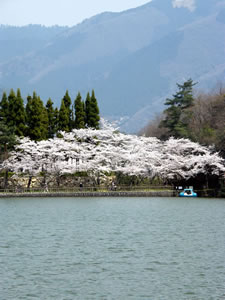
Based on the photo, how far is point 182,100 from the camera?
71.1m

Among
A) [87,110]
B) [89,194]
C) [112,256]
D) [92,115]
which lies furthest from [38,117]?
[112,256]

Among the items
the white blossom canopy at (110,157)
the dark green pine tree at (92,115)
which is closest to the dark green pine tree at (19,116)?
the white blossom canopy at (110,157)

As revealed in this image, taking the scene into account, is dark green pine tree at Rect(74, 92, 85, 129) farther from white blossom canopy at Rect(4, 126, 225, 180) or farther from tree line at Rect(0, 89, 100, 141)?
white blossom canopy at Rect(4, 126, 225, 180)

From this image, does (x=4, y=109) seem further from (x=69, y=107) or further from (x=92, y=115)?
(x=92, y=115)

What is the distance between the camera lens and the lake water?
14.3 m

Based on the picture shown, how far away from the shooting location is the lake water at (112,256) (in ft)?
46.8

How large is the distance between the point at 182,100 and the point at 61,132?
18.7 meters

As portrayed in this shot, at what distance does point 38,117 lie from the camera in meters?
58.8

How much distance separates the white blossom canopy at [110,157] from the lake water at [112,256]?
2361cm

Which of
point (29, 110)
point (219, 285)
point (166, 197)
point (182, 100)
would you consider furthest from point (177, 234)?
point (182, 100)

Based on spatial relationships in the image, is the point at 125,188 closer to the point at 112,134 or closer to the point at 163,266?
the point at 112,134

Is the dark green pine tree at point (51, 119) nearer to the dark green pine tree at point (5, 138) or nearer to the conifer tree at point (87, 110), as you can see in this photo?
the conifer tree at point (87, 110)

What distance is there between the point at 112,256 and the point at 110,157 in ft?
137

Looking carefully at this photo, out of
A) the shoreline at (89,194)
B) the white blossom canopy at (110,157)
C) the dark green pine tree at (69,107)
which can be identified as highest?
the dark green pine tree at (69,107)
